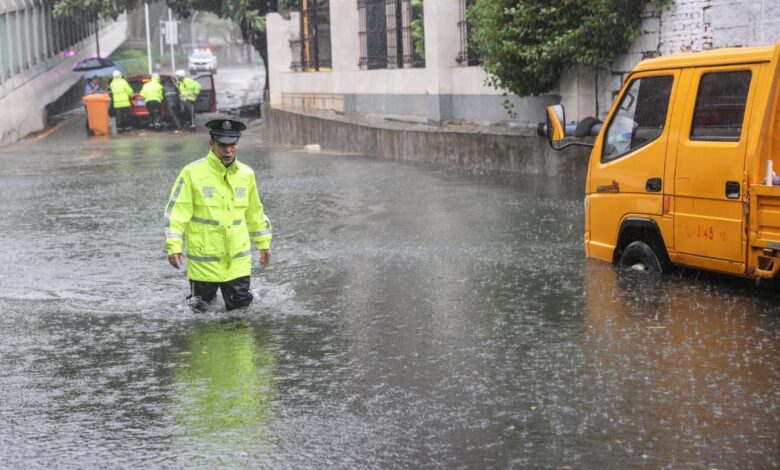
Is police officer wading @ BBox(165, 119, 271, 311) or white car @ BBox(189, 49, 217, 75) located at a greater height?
white car @ BBox(189, 49, 217, 75)

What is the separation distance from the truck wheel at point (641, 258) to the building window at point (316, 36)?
76.6ft

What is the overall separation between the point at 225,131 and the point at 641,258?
356 cm

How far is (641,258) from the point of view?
10523mm

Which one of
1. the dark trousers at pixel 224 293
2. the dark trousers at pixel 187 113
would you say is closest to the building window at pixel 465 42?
the dark trousers at pixel 187 113

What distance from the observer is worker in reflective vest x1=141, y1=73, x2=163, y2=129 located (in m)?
36.2

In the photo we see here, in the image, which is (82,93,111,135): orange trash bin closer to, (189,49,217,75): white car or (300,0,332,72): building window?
(300,0,332,72): building window

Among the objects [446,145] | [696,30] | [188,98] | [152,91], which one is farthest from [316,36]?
[696,30]

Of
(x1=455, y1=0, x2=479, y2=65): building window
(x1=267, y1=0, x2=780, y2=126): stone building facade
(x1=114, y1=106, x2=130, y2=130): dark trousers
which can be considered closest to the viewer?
(x1=267, y1=0, x2=780, y2=126): stone building facade

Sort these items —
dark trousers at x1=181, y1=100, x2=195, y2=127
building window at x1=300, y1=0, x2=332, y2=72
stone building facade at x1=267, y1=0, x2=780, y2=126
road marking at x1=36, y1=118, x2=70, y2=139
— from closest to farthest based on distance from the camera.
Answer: stone building facade at x1=267, y1=0, x2=780, y2=126
building window at x1=300, y1=0, x2=332, y2=72
road marking at x1=36, y1=118, x2=70, y2=139
dark trousers at x1=181, y1=100, x2=195, y2=127

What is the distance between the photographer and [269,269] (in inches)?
460

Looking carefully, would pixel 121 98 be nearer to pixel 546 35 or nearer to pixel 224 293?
pixel 546 35

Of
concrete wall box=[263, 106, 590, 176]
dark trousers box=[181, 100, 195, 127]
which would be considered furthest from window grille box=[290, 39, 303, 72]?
concrete wall box=[263, 106, 590, 176]

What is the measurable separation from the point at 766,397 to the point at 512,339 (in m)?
1.98

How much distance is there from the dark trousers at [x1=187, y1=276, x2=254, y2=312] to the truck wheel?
3.12 meters
